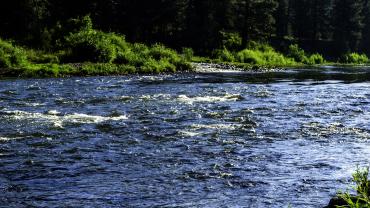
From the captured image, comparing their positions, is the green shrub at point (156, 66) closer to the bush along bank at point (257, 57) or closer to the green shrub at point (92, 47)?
the green shrub at point (92, 47)

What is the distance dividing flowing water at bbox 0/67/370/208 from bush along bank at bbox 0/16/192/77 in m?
13.0

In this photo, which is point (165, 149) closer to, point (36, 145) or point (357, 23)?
point (36, 145)

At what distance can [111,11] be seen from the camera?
7912 centimetres

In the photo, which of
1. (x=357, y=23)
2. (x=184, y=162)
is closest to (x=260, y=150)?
(x=184, y=162)

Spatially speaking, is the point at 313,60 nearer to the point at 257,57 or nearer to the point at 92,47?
the point at 257,57

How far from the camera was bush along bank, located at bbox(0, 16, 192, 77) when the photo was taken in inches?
1642

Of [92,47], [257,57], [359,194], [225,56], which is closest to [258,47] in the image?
[257,57]

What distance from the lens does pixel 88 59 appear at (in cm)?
4941

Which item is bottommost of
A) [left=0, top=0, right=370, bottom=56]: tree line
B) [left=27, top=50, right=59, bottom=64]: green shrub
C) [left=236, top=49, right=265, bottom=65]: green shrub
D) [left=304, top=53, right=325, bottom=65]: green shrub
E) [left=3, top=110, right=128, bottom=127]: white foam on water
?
[left=304, top=53, right=325, bottom=65]: green shrub

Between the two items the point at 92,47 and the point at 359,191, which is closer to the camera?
the point at 359,191

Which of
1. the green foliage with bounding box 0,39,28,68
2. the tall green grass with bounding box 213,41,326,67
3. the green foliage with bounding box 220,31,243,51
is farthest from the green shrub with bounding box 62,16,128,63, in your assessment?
the green foliage with bounding box 220,31,243,51

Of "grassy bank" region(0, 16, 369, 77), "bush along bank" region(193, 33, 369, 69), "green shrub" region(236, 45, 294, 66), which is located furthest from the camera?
"green shrub" region(236, 45, 294, 66)

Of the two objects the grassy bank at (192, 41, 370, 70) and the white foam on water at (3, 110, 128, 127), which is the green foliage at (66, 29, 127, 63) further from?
the white foam on water at (3, 110, 128, 127)

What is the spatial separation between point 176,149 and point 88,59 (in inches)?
1406
